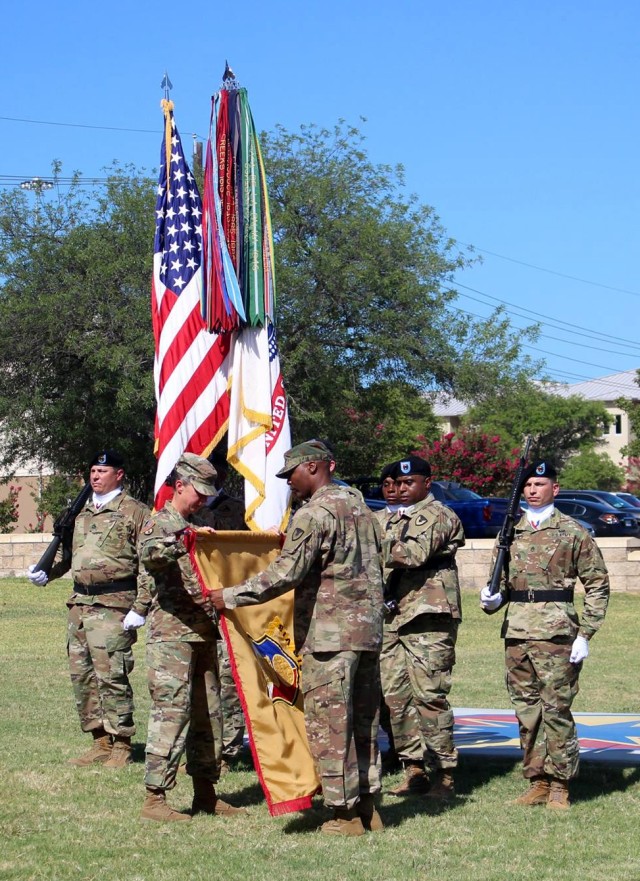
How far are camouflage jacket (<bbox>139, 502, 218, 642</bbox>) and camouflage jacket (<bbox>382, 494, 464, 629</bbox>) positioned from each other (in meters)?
1.41

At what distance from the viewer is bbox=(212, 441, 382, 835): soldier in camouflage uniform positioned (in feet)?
21.4

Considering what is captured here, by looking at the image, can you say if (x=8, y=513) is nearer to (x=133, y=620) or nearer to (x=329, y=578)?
(x=133, y=620)

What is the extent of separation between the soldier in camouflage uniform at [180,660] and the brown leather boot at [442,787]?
1.31m

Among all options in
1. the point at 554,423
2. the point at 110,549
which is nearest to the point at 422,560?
the point at 110,549

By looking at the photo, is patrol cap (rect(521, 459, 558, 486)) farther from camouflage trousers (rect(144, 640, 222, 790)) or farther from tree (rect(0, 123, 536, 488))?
tree (rect(0, 123, 536, 488))

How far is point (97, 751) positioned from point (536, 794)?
3185 millimetres

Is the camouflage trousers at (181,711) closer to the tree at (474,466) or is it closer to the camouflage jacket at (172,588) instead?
the camouflage jacket at (172,588)

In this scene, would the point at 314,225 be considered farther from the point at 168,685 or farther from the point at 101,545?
the point at 168,685

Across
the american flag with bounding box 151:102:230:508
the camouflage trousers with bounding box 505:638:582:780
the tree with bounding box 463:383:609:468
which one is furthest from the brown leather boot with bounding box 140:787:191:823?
the tree with bounding box 463:383:609:468

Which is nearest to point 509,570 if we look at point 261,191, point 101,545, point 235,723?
point 235,723

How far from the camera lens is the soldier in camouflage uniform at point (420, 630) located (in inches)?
305

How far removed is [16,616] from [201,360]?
33.8ft

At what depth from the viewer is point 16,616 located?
18.8m

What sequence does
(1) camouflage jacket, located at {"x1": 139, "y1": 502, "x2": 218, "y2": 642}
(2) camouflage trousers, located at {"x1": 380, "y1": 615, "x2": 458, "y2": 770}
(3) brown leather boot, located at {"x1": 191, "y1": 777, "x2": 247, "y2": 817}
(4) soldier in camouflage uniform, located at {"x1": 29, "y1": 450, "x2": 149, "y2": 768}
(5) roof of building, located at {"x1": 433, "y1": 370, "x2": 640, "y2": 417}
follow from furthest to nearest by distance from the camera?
(5) roof of building, located at {"x1": 433, "y1": 370, "x2": 640, "y2": 417}
(4) soldier in camouflage uniform, located at {"x1": 29, "y1": 450, "x2": 149, "y2": 768}
(2) camouflage trousers, located at {"x1": 380, "y1": 615, "x2": 458, "y2": 770}
(3) brown leather boot, located at {"x1": 191, "y1": 777, "x2": 247, "y2": 817}
(1) camouflage jacket, located at {"x1": 139, "y1": 502, "x2": 218, "y2": 642}
